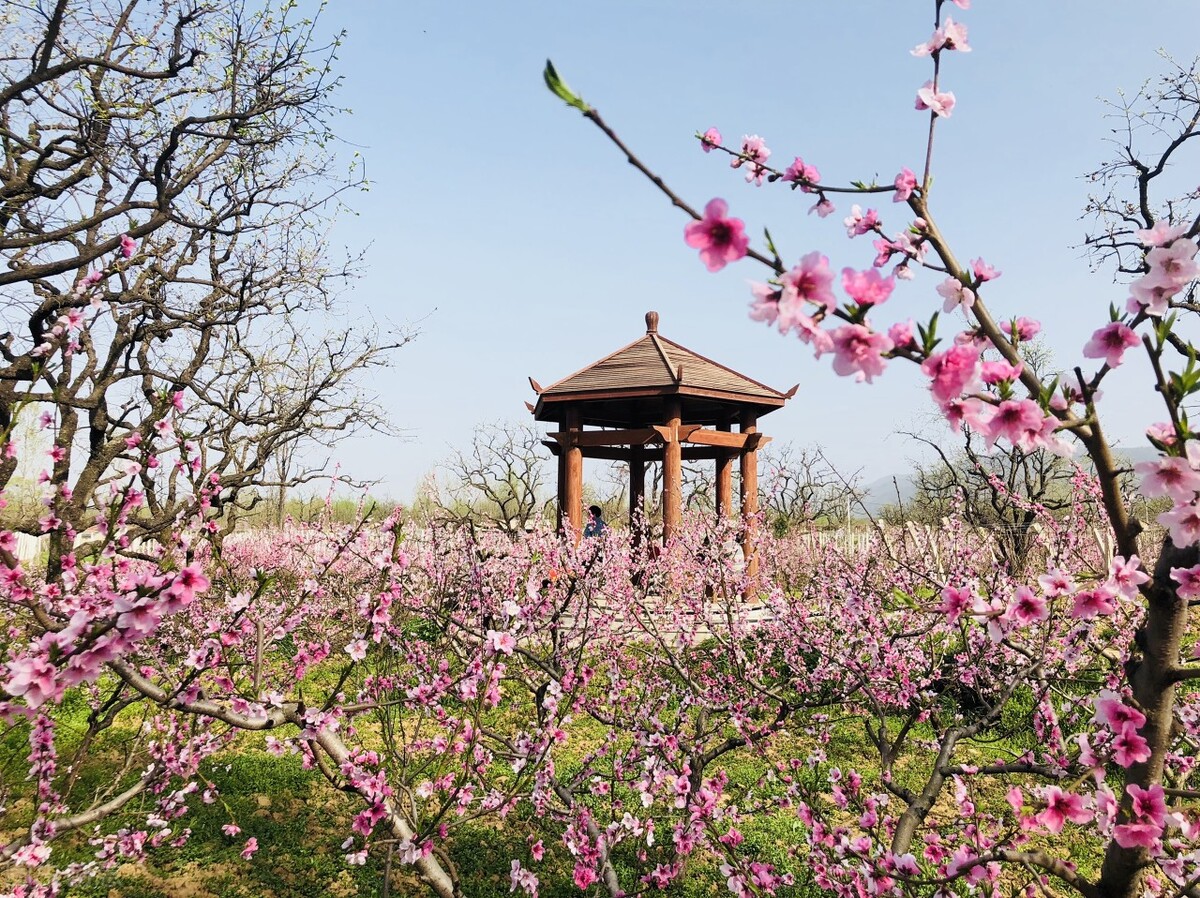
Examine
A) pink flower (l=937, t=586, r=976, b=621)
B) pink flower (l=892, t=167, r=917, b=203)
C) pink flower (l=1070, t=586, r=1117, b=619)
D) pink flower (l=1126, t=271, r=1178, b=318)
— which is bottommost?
pink flower (l=937, t=586, r=976, b=621)

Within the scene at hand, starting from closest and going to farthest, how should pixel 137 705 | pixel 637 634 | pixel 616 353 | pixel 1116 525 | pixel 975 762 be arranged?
pixel 1116 525
pixel 975 762
pixel 637 634
pixel 137 705
pixel 616 353

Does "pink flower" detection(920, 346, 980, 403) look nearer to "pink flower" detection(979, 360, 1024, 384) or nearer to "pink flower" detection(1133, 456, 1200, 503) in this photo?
"pink flower" detection(979, 360, 1024, 384)

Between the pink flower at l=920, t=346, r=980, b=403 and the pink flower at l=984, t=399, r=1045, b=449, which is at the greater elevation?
the pink flower at l=920, t=346, r=980, b=403

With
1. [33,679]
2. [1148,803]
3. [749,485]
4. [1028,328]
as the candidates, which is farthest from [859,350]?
[749,485]

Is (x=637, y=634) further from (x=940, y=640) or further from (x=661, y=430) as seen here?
(x=661, y=430)

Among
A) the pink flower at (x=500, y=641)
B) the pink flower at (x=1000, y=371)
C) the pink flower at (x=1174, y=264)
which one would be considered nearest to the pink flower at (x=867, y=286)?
the pink flower at (x=1000, y=371)

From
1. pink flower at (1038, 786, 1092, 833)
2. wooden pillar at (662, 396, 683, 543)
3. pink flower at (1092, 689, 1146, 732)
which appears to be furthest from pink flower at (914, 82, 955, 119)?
wooden pillar at (662, 396, 683, 543)

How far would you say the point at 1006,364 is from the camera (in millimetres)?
1460

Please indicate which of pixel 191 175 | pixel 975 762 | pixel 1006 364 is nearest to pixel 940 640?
pixel 975 762

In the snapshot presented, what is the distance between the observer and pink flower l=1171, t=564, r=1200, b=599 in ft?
4.98

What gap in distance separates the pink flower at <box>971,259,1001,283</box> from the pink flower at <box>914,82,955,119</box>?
46cm

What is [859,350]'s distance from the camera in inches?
49.5

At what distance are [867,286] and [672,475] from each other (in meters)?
9.28

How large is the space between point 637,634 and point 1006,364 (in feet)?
20.5
